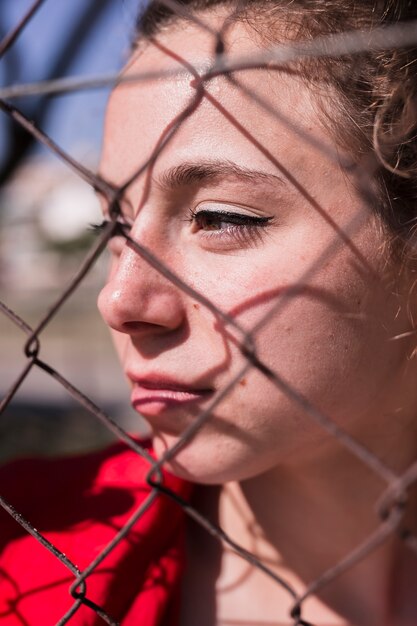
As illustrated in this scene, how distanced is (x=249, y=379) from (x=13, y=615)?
41 centimetres

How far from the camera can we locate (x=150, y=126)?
2.61ft

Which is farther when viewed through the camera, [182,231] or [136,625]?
[136,625]

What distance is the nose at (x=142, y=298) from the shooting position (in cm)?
75

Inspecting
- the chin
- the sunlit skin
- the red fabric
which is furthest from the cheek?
the red fabric

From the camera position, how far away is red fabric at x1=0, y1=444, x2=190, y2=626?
0.85 metres

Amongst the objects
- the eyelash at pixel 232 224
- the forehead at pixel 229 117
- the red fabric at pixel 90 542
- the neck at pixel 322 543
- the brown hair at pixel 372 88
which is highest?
the brown hair at pixel 372 88

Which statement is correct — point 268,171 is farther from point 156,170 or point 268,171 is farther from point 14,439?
point 14,439

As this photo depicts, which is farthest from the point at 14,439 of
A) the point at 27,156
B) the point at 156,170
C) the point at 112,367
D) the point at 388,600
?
the point at 112,367

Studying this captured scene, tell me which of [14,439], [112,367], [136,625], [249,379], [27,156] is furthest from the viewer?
[112,367]

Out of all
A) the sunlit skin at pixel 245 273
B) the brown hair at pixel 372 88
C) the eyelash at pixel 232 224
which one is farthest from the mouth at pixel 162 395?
the brown hair at pixel 372 88

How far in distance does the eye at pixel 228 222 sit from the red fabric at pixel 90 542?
0.45 m

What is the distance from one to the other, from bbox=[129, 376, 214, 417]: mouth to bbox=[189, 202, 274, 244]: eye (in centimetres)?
17

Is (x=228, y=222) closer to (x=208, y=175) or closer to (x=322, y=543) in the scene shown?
(x=208, y=175)

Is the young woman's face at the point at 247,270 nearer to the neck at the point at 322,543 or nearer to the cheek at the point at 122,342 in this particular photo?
the cheek at the point at 122,342
